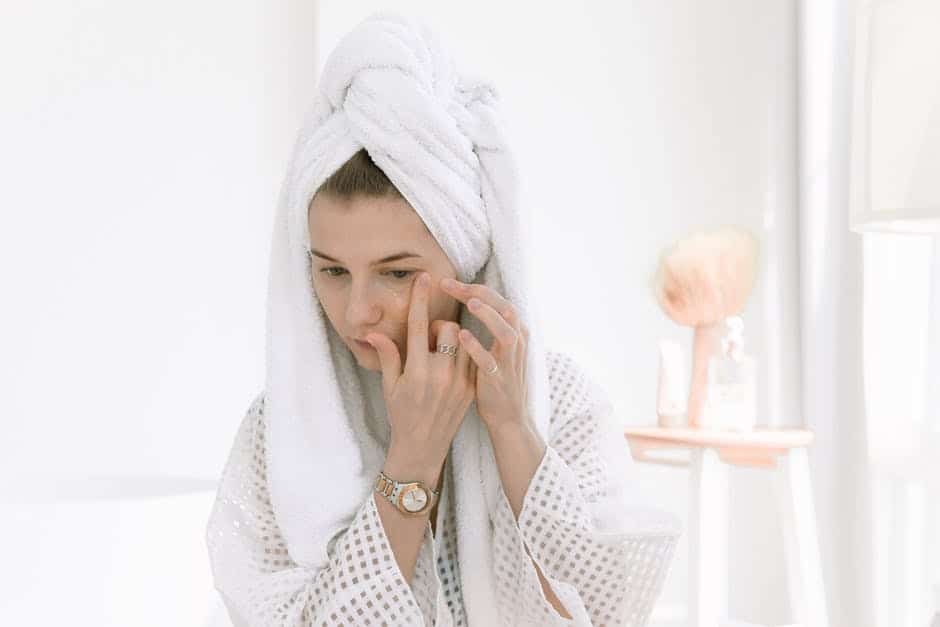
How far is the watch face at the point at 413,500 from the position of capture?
99 centimetres

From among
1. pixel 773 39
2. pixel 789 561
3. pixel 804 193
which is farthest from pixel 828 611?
pixel 773 39

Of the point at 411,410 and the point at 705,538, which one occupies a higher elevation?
the point at 411,410

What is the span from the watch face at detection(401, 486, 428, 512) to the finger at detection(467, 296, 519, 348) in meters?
0.18

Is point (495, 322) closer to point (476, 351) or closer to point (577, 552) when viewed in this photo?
point (476, 351)

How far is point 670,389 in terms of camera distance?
229cm

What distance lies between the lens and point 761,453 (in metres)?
2.04

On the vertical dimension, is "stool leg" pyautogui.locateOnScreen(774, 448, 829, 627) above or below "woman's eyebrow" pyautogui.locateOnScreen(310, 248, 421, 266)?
below

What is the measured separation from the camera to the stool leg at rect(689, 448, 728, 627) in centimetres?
197

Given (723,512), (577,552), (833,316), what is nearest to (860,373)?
(833,316)

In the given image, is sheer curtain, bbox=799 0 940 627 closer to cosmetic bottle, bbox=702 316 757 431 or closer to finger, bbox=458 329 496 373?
cosmetic bottle, bbox=702 316 757 431

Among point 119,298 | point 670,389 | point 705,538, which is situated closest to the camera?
point 119,298

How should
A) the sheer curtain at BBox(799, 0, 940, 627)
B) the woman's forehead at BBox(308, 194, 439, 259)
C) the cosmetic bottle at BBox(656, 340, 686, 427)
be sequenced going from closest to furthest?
Result: 1. the woman's forehead at BBox(308, 194, 439, 259)
2. the sheer curtain at BBox(799, 0, 940, 627)
3. the cosmetic bottle at BBox(656, 340, 686, 427)

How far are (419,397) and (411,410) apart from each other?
17 mm

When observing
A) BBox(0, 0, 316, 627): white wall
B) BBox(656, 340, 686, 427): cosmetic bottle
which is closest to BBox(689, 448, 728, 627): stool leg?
A: BBox(656, 340, 686, 427): cosmetic bottle
